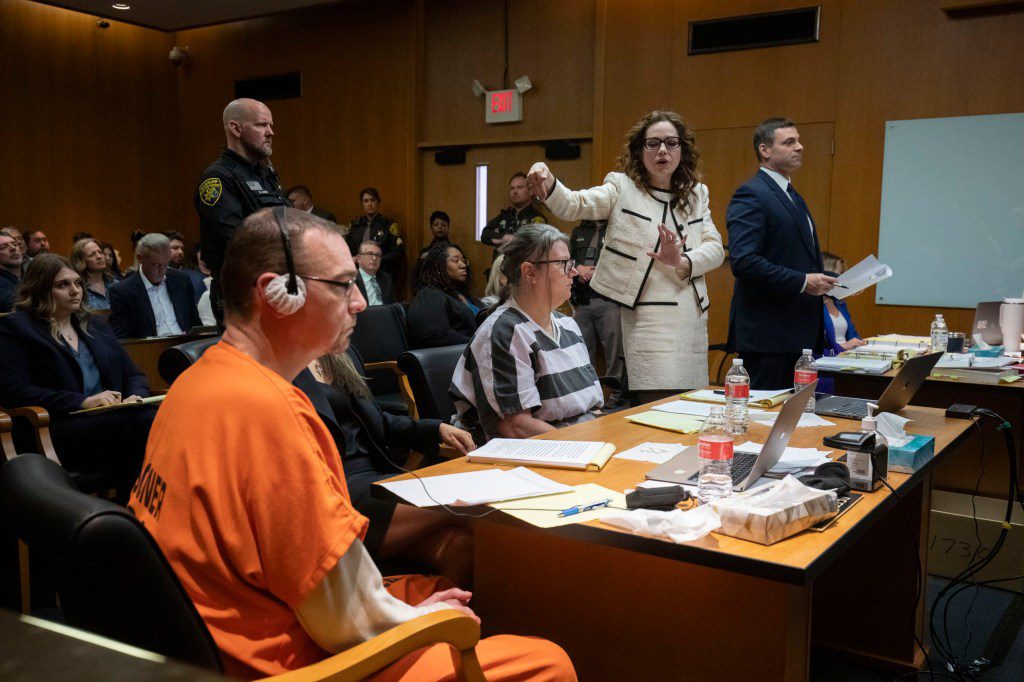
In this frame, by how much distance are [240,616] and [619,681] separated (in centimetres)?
83

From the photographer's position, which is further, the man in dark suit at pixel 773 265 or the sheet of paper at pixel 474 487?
the man in dark suit at pixel 773 265

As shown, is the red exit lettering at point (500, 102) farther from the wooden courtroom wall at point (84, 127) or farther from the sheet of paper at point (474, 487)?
the sheet of paper at point (474, 487)

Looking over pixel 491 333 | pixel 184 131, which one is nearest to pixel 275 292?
pixel 491 333

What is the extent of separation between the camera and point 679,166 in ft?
11.3

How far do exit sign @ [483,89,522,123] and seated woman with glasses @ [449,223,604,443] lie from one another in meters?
5.71

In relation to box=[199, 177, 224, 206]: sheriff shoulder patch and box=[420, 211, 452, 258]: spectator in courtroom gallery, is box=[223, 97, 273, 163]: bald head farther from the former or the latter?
box=[420, 211, 452, 258]: spectator in courtroom gallery

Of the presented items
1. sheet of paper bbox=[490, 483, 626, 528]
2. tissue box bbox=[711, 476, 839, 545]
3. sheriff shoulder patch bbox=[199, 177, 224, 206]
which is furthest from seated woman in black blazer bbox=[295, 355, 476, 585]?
sheriff shoulder patch bbox=[199, 177, 224, 206]

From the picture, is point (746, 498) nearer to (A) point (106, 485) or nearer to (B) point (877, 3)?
(A) point (106, 485)

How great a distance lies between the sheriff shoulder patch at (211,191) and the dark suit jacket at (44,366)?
36.7 inches

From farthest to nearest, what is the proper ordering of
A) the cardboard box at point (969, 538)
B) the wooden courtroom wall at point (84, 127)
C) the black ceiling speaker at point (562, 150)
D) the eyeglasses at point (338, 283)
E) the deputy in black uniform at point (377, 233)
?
the wooden courtroom wall at point (84, 127)
the deputy in black uniform at point (377, 233)
the black ceiling speaker at point (562, 150)
the cardboard box at point (969, 538)
the eyeglasses at point (338, 283)

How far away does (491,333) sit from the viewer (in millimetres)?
2627

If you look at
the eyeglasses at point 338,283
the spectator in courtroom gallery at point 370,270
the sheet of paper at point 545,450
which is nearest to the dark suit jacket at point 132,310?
the spectator in courtroom gallery at point 370,270

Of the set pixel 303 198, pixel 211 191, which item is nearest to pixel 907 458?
pixel 211 191

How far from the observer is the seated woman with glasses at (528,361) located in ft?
8.52
